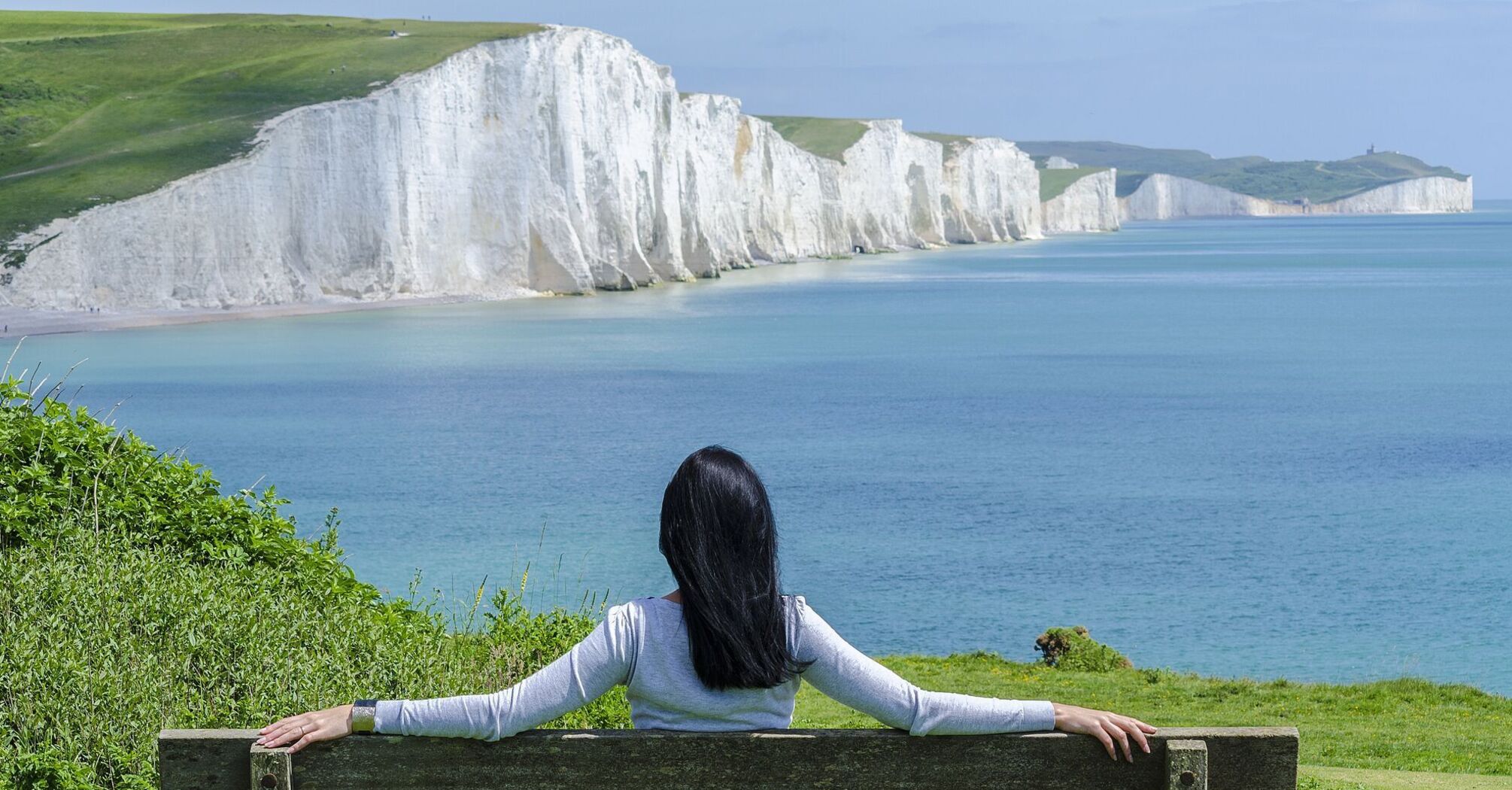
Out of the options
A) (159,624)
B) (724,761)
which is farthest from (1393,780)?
(724,761)

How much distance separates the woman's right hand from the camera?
3.93 metres

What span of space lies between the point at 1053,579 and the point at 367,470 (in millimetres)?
17473

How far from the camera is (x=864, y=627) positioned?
76.2 ft

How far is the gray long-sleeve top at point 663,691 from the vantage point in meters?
3.90

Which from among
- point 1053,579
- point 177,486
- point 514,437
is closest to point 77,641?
point 177,486

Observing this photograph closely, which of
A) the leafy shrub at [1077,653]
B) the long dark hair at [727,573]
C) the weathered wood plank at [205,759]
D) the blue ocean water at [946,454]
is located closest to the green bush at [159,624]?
the weathered wood plank at [205,759]

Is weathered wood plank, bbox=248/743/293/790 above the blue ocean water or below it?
above

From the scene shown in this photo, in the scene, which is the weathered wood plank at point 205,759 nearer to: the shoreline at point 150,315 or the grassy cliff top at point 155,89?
the shoreline at point 150,315

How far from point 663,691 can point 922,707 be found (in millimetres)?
644

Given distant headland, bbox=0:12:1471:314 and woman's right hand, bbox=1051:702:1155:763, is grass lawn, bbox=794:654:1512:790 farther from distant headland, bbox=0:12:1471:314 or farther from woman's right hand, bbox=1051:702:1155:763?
distant headland, bbox=0:12:1471:314

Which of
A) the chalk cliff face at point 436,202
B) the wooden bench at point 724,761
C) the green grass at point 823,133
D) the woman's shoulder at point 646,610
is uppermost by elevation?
the green grass at point 823,133

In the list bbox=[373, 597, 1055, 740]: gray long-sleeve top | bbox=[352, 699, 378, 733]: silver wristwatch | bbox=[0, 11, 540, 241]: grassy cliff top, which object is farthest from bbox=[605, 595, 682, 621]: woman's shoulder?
bbox=[0, 11, 540, 241]: grassy cliff top

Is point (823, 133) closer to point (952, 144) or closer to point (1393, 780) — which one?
point (952, 144)

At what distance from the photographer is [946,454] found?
39750 millimetres
